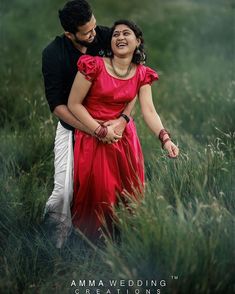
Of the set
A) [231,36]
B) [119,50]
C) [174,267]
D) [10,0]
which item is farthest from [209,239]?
[10,0]

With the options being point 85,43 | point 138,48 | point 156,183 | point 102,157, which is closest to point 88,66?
point 85,43

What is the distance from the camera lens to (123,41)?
13.2ft

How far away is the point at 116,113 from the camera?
4262 mm

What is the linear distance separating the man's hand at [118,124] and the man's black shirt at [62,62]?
0.37m

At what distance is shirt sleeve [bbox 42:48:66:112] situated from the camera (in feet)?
13.6

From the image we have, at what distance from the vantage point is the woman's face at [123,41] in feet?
13.2

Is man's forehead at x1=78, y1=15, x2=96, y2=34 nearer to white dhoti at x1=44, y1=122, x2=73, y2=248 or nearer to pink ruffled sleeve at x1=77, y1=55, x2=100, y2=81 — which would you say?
pink ruffled sleeve at x1=77, y1=55, x2=100, y2=81

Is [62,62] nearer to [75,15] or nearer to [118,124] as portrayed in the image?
[75,15]

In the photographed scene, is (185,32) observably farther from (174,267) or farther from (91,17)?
(174,267)

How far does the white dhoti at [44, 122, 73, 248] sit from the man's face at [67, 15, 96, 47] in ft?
2.25

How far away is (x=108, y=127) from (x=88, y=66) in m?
0.44

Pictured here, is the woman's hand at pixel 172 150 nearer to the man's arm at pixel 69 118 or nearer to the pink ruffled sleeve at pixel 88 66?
the man's arm at pixel 69 118

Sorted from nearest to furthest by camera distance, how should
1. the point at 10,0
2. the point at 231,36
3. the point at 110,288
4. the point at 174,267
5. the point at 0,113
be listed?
1. the point at 174,267
2. the point at 110,288
3. the point at 0,113
4. the point at 231,36
5. the point at 10,0

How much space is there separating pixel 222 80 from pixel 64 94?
4359mm
